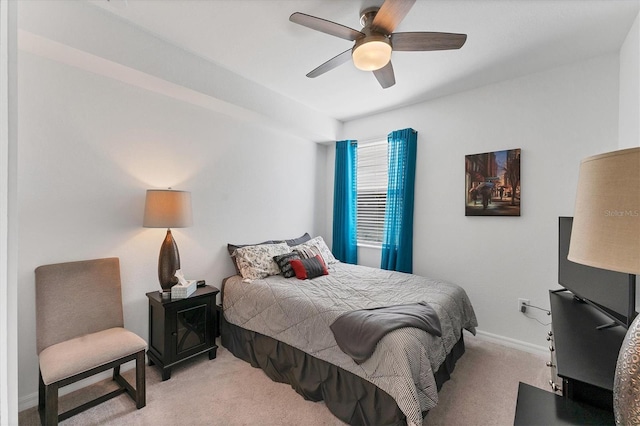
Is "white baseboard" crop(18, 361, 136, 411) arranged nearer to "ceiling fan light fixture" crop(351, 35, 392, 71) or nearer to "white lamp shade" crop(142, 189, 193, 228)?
"white lamp shade" crop(142, 189, 193, 228)

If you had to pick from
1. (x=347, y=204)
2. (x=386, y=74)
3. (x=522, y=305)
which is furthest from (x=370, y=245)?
(x=386, y=74)

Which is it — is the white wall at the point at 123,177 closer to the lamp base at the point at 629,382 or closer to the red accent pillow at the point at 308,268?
the red accent pillow at the point at 308,268

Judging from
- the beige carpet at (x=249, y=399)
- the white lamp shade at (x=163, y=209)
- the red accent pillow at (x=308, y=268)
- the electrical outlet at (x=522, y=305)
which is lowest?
the beige carpet at (x=249, y=399)

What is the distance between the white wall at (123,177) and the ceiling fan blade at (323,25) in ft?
5.28

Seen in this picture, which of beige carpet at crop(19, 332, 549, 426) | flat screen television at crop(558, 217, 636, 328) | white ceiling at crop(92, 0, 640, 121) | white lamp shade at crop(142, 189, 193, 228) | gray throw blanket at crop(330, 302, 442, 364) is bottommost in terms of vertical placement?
beige carpet at crop(19, 332, 549, 426)

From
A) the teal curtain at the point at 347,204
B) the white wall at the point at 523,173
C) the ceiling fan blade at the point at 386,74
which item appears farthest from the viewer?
the teal curtain at the point at 347,204

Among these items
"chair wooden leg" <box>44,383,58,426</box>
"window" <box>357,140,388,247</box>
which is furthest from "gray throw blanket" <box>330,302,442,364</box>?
"window" <box>357,140,388,247</box>

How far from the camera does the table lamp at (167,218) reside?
7.43 feet

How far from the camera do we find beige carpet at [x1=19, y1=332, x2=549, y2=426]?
183 cm

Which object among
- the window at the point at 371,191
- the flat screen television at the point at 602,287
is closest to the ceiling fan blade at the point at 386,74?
the window at the point at 371,191

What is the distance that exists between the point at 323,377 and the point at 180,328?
1.25 metres

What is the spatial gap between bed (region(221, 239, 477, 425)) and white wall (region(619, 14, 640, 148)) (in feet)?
5.66

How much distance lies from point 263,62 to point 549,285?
3417 millimetres

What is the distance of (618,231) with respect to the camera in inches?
30.5
